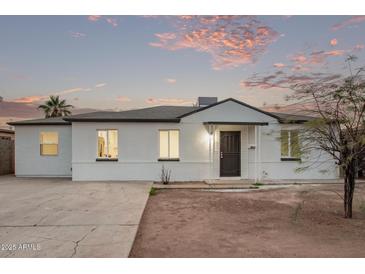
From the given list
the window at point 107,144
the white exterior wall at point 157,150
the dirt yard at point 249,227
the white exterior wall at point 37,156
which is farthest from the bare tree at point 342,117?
the white exterior wall at point 37,156

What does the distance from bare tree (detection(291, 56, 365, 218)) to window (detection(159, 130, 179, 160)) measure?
655 centimetres

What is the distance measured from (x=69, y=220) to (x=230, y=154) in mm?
8262

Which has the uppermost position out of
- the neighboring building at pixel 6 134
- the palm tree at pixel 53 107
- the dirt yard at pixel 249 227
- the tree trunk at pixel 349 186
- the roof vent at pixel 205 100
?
the palm tree at pixel 53 107

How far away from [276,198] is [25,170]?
12.7m

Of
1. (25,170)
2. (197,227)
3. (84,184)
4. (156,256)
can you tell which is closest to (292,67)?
(197,227)

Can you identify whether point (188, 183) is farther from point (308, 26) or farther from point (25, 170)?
point (25, 170)

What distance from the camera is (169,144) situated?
12.1 meters

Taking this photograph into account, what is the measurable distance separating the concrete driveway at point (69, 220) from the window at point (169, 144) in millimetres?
2756

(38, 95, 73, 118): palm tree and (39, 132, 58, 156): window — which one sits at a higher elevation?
(38, 95, 73, 118): palm tree

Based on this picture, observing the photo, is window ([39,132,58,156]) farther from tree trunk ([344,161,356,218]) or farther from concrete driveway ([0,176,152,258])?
tree trunk ([344,161,356,218])

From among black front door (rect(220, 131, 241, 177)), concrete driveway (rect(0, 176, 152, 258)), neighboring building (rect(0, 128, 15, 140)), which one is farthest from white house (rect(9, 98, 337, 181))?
neighboring building (rect(0, 128, 15, 140))

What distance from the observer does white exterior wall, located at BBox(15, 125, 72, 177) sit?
13.6 metres

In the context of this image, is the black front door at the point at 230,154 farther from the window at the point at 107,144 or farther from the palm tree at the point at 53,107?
the palm tree at the point at 53,107

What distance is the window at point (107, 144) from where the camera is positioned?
1192 centimetres
